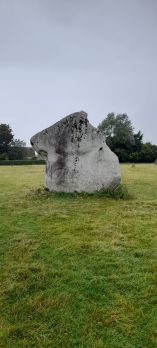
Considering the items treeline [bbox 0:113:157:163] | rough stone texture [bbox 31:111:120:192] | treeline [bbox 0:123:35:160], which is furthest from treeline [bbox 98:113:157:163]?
rough stone texture [bbox 31:111:120:192]

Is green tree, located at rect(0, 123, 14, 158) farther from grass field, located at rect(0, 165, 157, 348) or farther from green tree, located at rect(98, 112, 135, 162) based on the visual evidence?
grass field, located at rect(0, 165, 157, 348)

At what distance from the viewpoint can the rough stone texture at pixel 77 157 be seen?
12305 millimetres

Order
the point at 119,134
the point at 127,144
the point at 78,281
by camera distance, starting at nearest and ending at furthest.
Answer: the point at 78,281 → the point at 127,144 → the point at 119,134

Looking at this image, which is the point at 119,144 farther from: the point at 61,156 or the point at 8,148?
the point at 61,156

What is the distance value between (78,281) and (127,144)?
218ft

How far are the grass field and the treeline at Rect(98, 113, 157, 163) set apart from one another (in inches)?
2320

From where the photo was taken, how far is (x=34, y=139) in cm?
1274

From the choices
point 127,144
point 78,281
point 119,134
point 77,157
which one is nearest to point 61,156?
point 77,157

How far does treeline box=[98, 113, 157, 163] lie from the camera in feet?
221

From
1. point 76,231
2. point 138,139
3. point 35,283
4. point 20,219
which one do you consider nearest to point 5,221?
point 20,219

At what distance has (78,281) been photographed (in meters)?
5.05

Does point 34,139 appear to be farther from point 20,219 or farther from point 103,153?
point 20,219

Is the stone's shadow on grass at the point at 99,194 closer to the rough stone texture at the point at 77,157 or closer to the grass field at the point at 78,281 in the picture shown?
the rough stone texture at the point at 77,157

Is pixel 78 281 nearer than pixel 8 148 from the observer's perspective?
Yes
